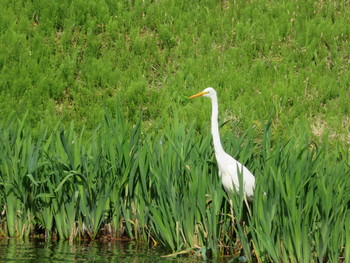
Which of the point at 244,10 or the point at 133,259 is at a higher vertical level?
the point at 244,10

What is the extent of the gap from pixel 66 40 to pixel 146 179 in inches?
260

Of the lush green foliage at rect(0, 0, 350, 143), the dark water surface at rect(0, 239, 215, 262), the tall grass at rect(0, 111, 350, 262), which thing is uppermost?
the lush green foliage at rect(0, 0, 350, 143)

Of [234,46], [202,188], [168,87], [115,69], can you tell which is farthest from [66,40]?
[202,188]

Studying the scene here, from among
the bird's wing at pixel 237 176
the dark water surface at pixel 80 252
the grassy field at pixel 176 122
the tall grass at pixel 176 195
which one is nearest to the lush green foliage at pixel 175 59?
the grassy field at pixel 176 122

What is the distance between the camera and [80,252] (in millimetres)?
6996

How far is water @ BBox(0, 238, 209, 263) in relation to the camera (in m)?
6.71

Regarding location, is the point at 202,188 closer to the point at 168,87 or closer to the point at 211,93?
the point at 211,93

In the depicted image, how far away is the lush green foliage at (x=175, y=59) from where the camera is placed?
11703 mm

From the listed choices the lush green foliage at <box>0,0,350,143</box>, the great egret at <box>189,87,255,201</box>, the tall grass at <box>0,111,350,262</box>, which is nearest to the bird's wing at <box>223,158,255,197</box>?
the great egret at <box>189,87,255,201</box>

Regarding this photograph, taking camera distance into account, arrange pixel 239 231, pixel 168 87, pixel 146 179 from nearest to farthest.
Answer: pixel 239 231
pixel 146 179
pixel 168 87

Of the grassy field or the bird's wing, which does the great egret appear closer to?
the bird's wing

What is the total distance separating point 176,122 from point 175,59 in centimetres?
582

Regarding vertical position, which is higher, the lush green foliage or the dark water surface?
the lush green foliage

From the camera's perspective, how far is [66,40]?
1327 cm
